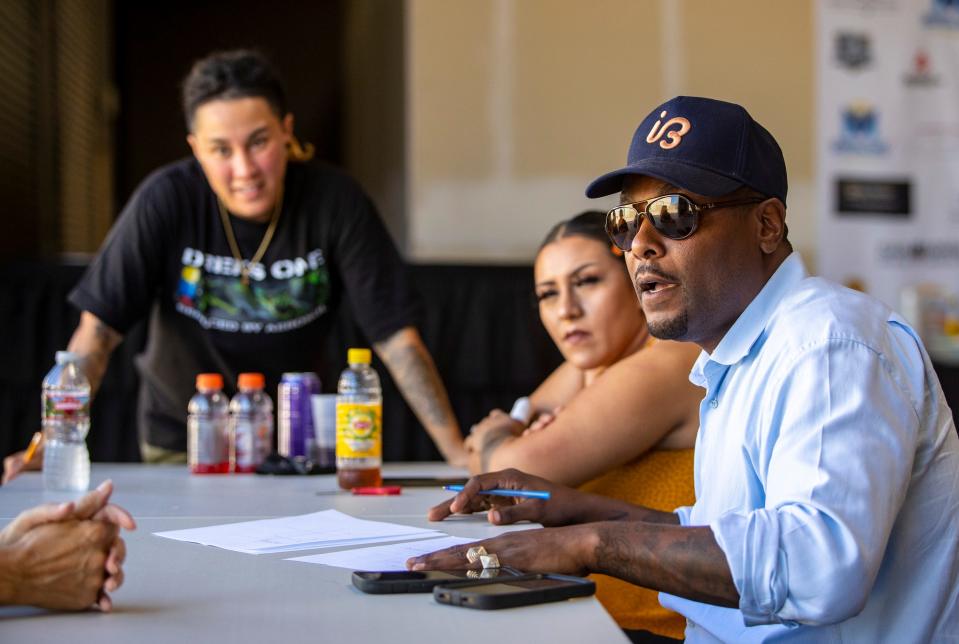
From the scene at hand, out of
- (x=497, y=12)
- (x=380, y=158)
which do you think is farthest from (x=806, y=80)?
(x=380, y=158)

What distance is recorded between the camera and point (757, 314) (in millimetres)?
1361

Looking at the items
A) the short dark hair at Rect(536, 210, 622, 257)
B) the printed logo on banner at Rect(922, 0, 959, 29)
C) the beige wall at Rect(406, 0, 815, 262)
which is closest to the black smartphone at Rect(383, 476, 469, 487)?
the short dark hair at Rect(536, 210, 622, 257)

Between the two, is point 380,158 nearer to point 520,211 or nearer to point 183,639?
point 520,211

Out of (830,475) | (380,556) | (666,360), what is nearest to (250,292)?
(666,360)

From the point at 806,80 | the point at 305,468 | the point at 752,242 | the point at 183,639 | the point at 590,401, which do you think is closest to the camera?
the point at 183,639

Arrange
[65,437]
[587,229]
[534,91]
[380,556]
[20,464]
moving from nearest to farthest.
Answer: [380,556] < [65,437] < [587,229] < [20,464] < [534,91]

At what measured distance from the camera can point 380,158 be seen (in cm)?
651

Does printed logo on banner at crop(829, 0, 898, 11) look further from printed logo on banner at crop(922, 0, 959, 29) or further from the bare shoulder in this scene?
the bare shoulder

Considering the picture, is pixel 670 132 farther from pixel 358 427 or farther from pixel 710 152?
pixel 358 427

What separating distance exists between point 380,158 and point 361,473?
467 centimetres

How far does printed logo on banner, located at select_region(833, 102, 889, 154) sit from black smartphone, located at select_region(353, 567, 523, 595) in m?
4.53

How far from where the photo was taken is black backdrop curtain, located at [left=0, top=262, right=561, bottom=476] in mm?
4164

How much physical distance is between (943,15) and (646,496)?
4.34m

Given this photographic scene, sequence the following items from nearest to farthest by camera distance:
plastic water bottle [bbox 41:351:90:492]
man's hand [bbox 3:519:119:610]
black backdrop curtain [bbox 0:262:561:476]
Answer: man's hand [bbox 3:519:119:610]
plastic water bottle [bbox 41:351:90:492]
black backdrop curtain [bbox 0:262:561:476]
